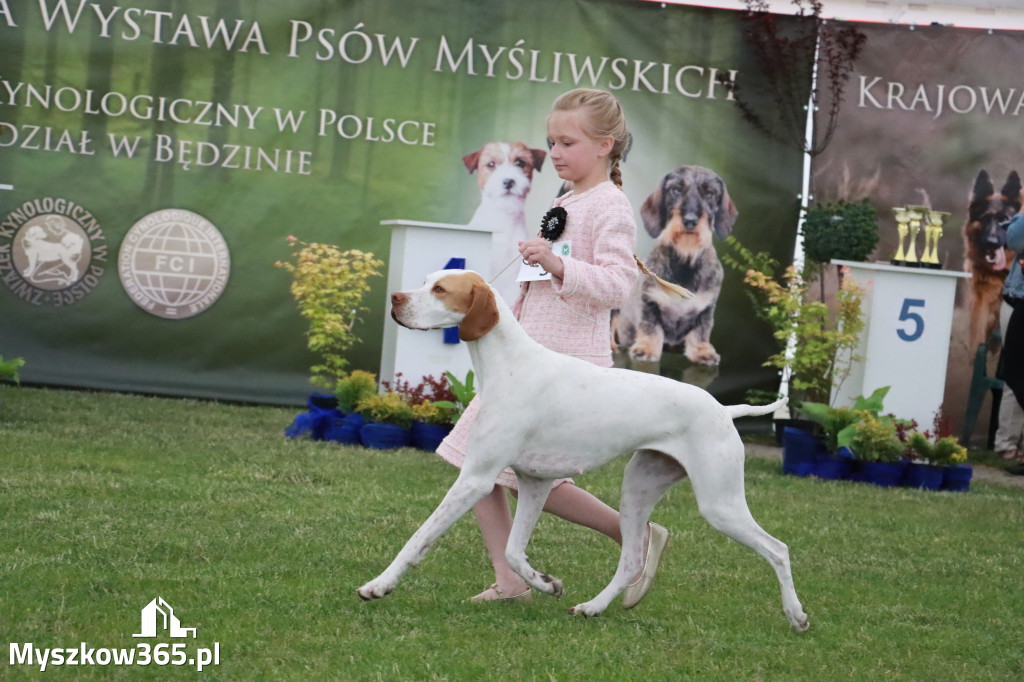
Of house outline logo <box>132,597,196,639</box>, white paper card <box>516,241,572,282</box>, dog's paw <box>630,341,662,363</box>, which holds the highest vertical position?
white paper card <box>516,241,572,282</box>

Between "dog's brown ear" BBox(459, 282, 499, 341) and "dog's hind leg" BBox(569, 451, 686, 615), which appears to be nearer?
"dog's brown ear" BBox(459, 282, 499, 341)

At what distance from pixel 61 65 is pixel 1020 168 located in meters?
7.26

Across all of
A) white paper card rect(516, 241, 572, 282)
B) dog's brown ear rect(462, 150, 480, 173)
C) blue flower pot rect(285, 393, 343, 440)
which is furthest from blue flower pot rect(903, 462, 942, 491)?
white paper card rect(516, 241, 572, 282)

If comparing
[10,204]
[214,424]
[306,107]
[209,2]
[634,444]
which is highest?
[209,2]

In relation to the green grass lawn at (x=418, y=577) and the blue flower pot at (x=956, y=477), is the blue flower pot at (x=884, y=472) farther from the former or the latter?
the green grass lawn at (x=418, y=577)

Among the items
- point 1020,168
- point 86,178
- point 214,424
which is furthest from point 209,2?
point 1020,168

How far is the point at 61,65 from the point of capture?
360 inches

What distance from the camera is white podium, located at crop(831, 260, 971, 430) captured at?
8.01 meters

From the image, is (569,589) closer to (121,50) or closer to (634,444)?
(634,444)

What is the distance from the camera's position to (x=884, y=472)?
7367 mm

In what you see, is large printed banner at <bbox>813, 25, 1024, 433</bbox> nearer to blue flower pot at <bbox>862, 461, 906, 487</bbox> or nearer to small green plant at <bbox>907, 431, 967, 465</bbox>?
small green plant at <bbox>907, 431, 967, 465</bbox>

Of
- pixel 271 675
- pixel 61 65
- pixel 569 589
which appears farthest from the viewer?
pixel 61 65

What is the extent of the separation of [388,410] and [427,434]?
0.90 ft

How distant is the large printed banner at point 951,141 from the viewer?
374 inches
